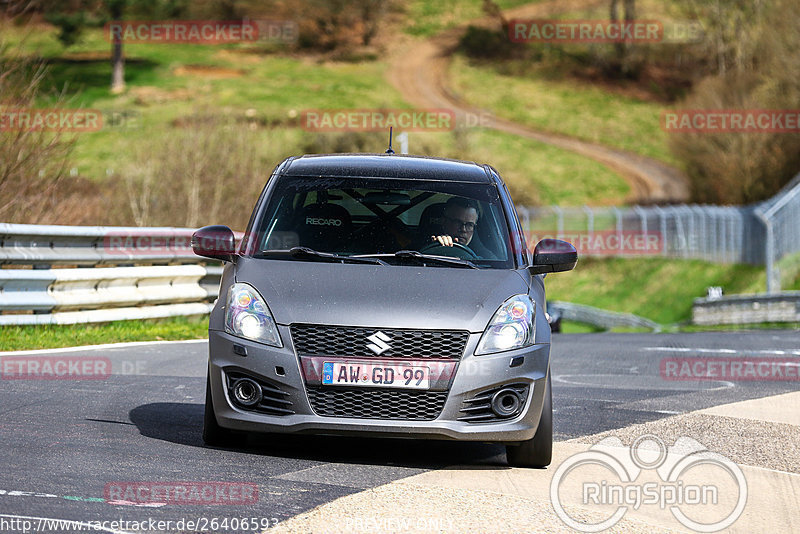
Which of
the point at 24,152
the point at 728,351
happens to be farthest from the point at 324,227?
the point at 728,351

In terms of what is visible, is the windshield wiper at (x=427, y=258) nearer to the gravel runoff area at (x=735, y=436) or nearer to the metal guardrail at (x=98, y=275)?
the gravel runoff area at (x=735, y=436)

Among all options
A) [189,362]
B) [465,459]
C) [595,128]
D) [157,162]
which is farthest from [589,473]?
[595,128]

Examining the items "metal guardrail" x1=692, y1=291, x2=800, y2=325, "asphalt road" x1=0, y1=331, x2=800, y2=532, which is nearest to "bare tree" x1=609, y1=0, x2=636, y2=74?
"metal guardrail" x1=692, y1=291, x2=800, y2=325

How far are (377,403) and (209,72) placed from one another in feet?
314

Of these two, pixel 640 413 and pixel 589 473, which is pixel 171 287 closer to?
pixel 640 413

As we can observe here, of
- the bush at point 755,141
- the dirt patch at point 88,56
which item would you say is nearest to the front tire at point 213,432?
the bush at point 755,141

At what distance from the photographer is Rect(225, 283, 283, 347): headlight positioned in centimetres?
708

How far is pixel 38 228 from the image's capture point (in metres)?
13.8

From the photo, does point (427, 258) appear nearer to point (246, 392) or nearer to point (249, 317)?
point (249, 317)

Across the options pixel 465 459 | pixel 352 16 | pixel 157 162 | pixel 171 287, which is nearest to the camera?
pixel 465 459

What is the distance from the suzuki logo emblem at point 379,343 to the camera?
272 inches

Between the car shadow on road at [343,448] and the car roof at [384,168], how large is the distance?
1695mm

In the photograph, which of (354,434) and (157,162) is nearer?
(354,434)

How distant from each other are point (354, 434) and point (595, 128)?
8724cm
